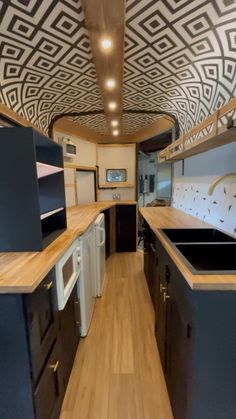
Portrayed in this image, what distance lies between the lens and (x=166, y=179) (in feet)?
17.9

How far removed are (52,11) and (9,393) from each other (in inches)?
79.7

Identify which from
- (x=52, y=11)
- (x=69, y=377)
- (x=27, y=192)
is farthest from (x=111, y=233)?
(x=52, y=11)

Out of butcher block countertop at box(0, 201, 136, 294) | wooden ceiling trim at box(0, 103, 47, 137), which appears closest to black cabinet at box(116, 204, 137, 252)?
wooden ceiling trim at box(0, 103, 47, 137)

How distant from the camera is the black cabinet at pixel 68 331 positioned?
1.37 m

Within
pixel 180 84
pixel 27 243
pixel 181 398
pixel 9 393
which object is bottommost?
pixel 181 398

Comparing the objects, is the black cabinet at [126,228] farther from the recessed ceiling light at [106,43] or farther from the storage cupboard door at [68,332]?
the recessed ceiling light at [106,43]

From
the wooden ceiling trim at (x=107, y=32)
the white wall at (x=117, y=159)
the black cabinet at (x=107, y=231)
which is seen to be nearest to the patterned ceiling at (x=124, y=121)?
the white wall at (x=117, y=159)

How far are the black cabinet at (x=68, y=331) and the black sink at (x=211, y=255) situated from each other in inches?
34.9

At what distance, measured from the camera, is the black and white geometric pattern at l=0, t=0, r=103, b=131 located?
1268 millimetres

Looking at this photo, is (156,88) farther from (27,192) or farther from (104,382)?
(104,382)

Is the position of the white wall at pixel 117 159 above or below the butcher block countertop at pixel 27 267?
above

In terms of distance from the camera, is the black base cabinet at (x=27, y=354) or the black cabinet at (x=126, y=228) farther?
the black cabinet at (x=126, y=228)

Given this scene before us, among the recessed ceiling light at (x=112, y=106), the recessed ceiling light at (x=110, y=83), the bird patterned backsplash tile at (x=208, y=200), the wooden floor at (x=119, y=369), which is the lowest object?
the wooden floor at (x=119, y=369)

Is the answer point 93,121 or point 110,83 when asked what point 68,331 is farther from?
point 93,121
